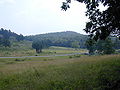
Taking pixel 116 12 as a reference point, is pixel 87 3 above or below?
above

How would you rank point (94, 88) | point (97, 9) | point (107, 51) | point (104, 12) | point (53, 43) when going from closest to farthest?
point (94, 88)
point (104, 12)
point (97, 9)
point (107, 51)
point (53, 43)

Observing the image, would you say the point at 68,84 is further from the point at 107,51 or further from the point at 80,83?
the point at 107,51

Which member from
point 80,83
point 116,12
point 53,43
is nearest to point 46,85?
point 80,83

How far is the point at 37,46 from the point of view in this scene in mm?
131500

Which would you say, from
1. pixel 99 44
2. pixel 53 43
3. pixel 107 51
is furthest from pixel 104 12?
pixel 53 43

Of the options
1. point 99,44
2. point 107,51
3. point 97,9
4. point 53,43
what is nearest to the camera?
point 97,9

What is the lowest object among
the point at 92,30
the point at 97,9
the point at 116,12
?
the point at 92,30

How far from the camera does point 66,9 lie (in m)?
10.8

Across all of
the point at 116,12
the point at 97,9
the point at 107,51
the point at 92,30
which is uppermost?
the point at 97,9

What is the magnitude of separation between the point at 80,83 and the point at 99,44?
62742 millimetres

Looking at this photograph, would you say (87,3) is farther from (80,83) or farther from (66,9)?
(80,83)

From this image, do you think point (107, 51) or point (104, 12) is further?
point (107, 51)

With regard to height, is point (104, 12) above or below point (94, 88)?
above

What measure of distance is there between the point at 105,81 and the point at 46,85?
3.56 m
